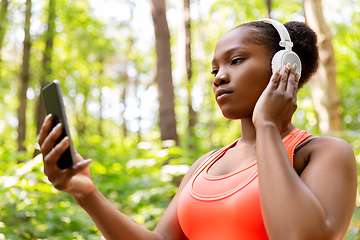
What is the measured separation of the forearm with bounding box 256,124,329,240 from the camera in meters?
1.04

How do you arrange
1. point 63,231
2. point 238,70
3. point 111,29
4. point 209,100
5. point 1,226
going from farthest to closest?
point 111,29, point 209,100, point 63,231, point 1,226, point 238,70

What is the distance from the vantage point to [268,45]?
1470mm

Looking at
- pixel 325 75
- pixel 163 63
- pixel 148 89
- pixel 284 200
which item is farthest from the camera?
pixel 148 89

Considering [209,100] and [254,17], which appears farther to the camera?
[254,17]

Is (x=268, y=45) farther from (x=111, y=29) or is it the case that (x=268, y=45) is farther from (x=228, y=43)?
(x=111, y=29)

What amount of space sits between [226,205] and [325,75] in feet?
17.6

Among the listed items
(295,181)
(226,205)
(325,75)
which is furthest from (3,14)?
(295,181)

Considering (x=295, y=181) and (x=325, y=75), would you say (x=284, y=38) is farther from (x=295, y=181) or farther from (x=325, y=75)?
(x=325, y=75)

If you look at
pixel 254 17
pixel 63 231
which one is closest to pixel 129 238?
pixel 63 231

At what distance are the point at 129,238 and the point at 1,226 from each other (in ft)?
9.52

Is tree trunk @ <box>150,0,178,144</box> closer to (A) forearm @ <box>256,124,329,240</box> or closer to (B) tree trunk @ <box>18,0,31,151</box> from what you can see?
(B) tree trunk @ <box>18,0,31,151</box>

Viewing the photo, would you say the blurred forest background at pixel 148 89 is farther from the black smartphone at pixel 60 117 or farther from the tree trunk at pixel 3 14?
the black smartphone at pixel 60 117

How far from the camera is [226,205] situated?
1283mm

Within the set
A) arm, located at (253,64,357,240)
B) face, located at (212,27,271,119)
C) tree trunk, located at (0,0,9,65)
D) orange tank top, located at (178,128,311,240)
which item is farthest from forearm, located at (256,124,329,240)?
tree trunk, located at (0,0,9,65)
